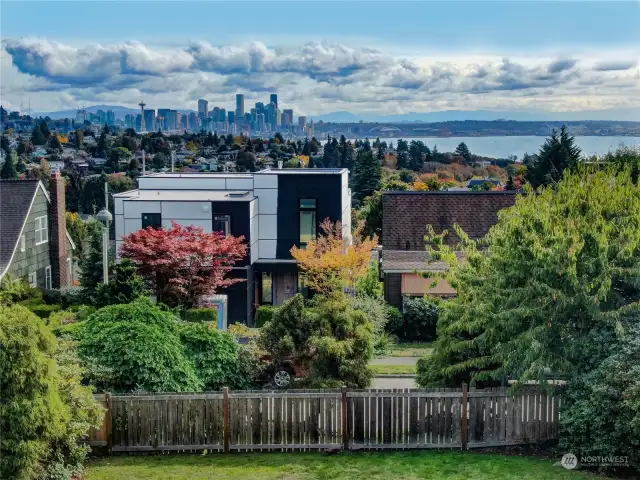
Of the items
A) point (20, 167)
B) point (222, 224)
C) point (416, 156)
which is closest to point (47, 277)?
point (222, 224)

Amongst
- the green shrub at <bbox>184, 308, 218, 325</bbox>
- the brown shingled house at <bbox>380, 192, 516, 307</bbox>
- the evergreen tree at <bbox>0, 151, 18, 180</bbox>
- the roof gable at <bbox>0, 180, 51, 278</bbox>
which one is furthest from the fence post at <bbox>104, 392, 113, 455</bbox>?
the evergreen tree at <bbox>0, 151, 18, 180</bbox>

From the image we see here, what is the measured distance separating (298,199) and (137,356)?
2064 cm

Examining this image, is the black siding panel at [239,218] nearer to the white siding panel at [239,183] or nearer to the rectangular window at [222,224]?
the rectangular window at [222,224]

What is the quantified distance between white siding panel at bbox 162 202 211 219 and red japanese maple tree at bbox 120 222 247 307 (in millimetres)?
3858

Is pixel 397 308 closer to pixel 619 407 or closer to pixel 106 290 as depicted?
pixel 106 290

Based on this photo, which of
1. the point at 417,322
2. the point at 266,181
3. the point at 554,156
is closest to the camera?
the point at 417,322

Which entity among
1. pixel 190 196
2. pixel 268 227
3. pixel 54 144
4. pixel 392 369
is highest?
pixel 54 144

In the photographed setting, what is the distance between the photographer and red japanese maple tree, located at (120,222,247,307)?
26.7 metres

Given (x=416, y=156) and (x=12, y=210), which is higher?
(x=416, y=156)

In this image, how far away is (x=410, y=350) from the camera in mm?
26641

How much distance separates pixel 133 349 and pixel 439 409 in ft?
19.5

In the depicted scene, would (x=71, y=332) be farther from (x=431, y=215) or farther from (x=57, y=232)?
(x=431, y=215)

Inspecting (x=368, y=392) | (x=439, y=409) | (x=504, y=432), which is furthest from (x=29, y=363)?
(x=504, y=432)

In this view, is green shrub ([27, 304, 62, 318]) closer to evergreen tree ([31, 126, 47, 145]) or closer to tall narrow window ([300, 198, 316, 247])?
tall narrow window ([300, 198, 316, 247])
